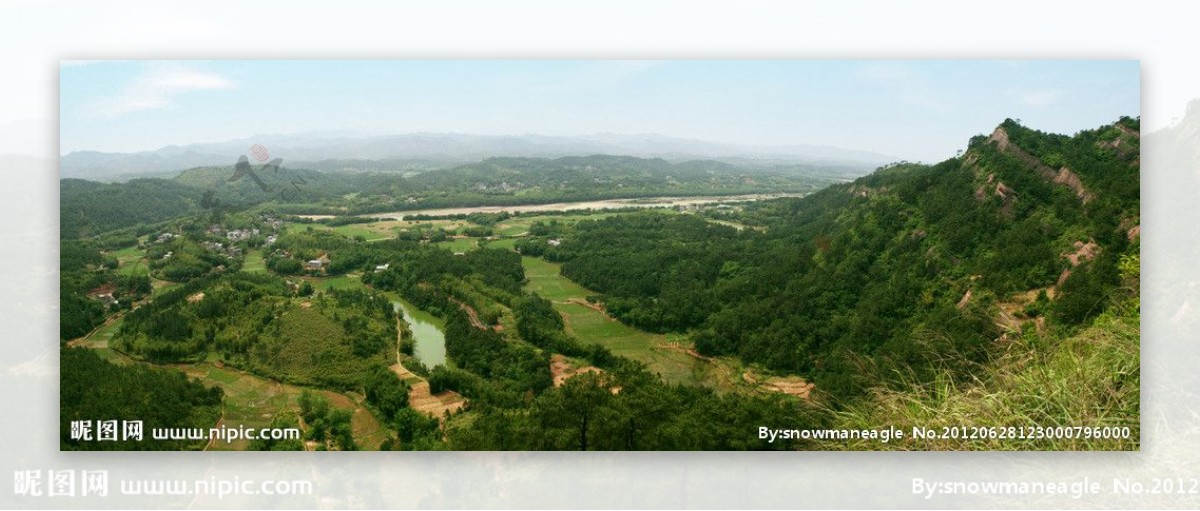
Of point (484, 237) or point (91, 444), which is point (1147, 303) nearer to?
point (484, 237)

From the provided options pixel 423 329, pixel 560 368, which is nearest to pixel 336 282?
pixel 423 329

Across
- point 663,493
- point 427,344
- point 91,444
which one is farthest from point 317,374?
point 663,493

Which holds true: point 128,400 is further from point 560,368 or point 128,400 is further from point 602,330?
point 602,330

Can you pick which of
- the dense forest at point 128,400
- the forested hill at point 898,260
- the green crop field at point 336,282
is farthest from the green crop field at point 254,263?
the forested hill at point 898,260

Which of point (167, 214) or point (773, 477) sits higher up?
point (167, 214)

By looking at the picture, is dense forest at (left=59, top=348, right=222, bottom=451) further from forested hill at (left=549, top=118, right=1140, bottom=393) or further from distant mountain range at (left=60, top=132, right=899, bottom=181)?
forested hill at (left=549, top=118, right=1140, bottom=393)

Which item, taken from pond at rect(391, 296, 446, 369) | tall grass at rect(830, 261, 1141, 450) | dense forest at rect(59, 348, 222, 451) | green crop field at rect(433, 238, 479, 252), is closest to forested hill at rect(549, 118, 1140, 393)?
tall grass at rect(830, 261, 1141, 450)

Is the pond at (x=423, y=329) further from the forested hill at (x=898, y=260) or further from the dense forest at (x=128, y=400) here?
the dense forest at (x=128, y=400)
